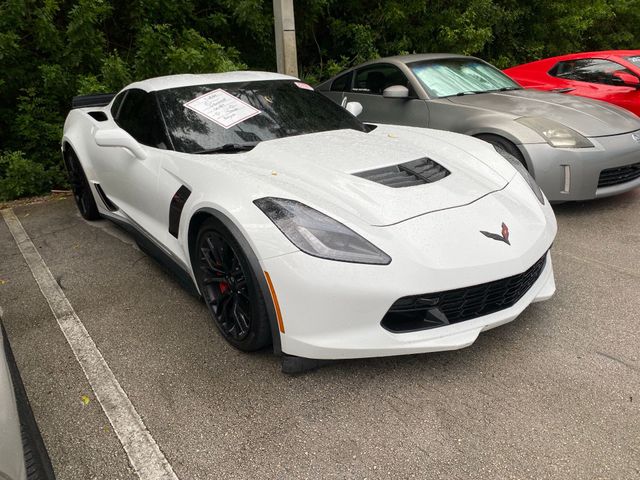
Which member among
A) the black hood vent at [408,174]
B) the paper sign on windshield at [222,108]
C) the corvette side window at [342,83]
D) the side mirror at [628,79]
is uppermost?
the paper sign on windshield at [222,108]

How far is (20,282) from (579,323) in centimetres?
351

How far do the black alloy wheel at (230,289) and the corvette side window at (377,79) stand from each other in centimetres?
328

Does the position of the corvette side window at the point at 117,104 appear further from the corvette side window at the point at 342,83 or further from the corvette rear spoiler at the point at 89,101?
the corvette side window at the point at 342,83

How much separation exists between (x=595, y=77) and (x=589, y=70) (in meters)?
0.13

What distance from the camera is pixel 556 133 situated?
4117 millimetres

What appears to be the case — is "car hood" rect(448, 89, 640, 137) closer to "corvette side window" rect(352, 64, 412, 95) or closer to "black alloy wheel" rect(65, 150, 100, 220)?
"corvette side window" rect(352, 64, 412, 95)

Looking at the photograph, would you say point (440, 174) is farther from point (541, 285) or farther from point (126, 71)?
→ point (126, 71)

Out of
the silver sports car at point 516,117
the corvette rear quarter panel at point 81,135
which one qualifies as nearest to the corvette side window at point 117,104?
the corvette rear quarter panel at point 81,135

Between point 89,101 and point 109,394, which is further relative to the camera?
point 89,101

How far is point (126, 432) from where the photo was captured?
204 cm

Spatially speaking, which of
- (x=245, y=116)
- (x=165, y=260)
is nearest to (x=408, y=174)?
(x=245, y=116)

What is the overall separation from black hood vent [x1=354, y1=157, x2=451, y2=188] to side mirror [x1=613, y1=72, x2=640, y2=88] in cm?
458

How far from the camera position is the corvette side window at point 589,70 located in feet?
20.2

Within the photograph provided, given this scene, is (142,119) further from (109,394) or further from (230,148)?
(109,394)
